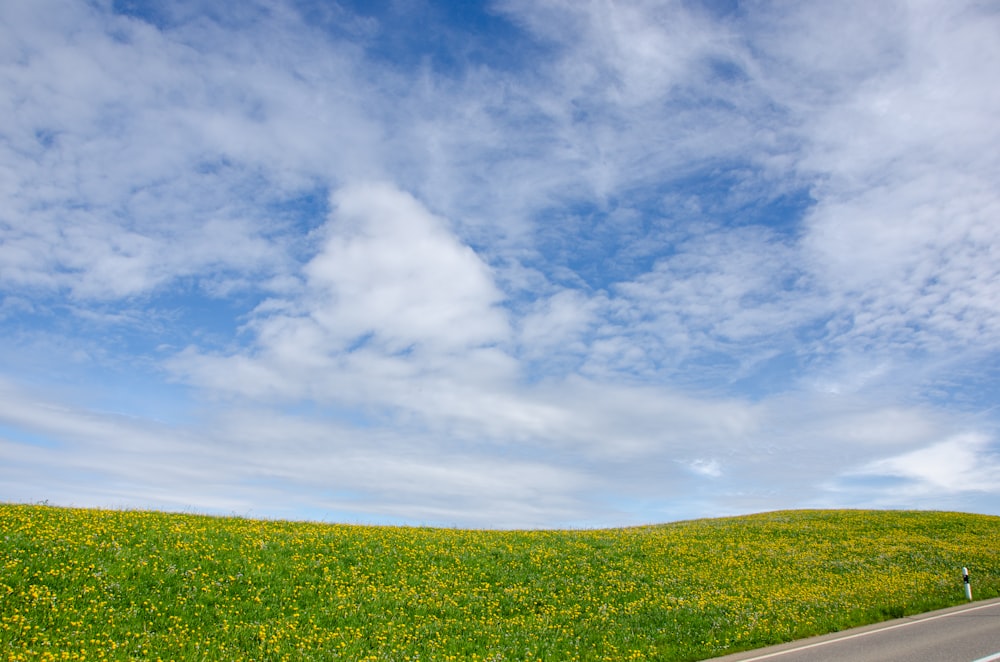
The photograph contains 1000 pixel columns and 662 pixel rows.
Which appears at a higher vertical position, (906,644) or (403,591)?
(403,591)

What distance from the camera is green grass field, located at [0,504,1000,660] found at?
16234mm

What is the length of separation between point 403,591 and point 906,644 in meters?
16.0

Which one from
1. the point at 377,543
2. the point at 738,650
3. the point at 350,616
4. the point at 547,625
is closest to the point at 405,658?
the point at 350,616

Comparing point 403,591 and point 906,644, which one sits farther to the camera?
point 403,591

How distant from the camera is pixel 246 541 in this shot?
24.5 meters

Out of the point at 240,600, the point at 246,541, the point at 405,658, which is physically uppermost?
the point at 246,541

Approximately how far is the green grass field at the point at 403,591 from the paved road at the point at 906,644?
4.13 feet

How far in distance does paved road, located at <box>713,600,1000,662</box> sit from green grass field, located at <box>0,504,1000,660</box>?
4.13ft

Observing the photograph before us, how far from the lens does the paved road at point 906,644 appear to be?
1562cm

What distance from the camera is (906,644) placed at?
17234mm

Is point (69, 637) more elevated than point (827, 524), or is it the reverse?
point (827, 524)

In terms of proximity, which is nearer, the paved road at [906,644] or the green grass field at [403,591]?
the paved road at [906,644]

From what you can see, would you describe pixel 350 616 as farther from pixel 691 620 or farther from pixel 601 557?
pixel 601 557

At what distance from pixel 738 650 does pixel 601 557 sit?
41.8ft
